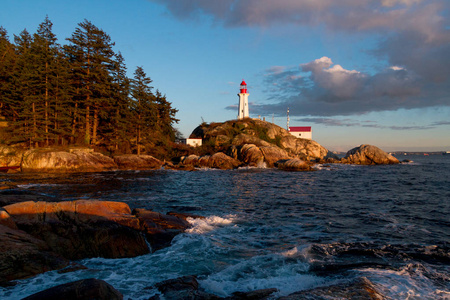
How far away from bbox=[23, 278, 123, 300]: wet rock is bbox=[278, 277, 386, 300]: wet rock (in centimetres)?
302

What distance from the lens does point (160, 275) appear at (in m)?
5.94

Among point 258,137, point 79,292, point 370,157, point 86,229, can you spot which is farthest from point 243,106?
point 79,292

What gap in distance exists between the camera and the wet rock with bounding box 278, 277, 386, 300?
4.50 meters

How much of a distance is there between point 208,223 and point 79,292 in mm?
6398

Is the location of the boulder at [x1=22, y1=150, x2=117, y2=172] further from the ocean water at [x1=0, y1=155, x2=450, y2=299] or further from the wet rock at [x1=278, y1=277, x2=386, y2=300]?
the wet rock at [x1=278, y1=277, x2=386, y2=300]

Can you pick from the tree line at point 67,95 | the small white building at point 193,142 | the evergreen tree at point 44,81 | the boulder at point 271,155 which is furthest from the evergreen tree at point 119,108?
the boulder at point 271,155

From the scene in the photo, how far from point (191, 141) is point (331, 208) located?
1541 inches

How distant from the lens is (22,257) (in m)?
5.60

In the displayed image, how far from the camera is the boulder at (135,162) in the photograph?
32812mm

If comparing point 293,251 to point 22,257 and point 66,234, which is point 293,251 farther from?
point 22,257

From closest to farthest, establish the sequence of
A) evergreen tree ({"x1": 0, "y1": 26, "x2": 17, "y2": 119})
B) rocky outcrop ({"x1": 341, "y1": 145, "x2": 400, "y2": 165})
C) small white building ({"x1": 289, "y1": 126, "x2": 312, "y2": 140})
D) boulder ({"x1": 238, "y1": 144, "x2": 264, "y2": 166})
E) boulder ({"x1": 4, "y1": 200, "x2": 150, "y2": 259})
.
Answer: boulder ({"x1": 4, "y1": 200, "x2": 150, "y2": 259}) < evergreen tree ({"x1": 0, "y1": 26, "x2": 17, "y2": 119}) < boulder ({"x1": 238, "y1": 144, "x2": 264, "y2": 166}) < rocky outcrop ({"x1": 341, "y1": 145, "x2": 400, "y2": 165}) < small white building ({"x1": 289, "y1": 126, "x2": 312, "y2": 140})

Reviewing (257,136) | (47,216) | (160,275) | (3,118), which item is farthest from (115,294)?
(257,136)

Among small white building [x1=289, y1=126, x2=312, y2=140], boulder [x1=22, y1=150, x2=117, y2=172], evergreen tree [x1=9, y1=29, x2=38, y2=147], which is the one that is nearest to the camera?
boulder [x1=22, y1=150, x2=117, y2=172]

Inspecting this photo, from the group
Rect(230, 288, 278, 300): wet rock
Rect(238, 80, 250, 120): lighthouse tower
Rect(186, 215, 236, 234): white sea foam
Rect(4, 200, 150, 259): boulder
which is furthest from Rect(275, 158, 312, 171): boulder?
Rect(230, 288, 278, 300): wet rock
